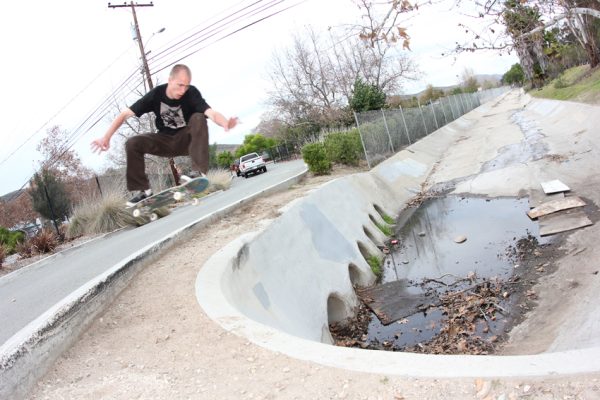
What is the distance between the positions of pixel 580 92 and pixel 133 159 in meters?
23.2

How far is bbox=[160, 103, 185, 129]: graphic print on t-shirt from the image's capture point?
561cm

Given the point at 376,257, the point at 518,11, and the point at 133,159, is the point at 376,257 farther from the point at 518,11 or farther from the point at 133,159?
the point at 133,159

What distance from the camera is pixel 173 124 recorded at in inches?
230

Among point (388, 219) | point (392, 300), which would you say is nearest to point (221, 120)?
point (392, 300)

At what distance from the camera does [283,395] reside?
12.3ft

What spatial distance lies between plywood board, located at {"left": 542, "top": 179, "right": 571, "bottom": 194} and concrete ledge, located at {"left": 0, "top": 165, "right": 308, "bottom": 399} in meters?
9.71

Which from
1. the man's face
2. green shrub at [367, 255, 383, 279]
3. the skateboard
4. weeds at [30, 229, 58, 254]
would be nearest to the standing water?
green shrub at [367, 255, 383, 279]

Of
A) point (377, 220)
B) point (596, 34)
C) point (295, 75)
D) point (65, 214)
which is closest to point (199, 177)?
point (377, 220)

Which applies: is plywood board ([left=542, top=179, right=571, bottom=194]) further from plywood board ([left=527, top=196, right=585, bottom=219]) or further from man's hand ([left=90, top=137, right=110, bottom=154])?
man's hand ([left=90, top=137, right=110, bottom=154])

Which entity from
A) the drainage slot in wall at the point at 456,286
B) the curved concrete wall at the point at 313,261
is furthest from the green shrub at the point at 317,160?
the drainage slot in wall at the point at 456,286

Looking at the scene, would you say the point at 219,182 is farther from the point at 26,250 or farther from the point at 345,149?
the point at 26,250

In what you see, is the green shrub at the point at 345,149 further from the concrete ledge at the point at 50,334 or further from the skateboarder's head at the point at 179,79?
the skateboarder's head at the point at 179,79

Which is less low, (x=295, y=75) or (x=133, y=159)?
(x=295, y=75)

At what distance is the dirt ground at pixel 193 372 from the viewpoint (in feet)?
10.9
